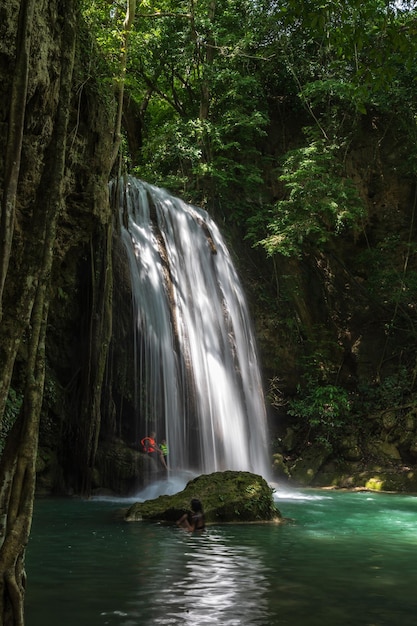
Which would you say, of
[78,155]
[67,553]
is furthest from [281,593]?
[78,155]

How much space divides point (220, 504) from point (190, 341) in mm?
6547

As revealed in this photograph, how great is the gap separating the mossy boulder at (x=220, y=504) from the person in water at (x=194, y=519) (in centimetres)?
34

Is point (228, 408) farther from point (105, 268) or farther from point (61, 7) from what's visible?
point (61, 7)

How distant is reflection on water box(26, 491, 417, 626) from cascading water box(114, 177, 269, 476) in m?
4.77

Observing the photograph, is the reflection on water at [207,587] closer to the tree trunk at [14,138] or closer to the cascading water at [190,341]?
the tree trunk at [14,138]

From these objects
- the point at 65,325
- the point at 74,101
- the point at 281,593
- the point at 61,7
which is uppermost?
the point at 74,101

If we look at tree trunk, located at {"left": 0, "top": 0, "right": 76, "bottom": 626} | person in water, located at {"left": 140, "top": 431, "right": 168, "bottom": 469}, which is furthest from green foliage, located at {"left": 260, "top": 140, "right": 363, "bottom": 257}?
tree trunk, located at {"left": 0, "top": 0, "right": 76, "bottom": 626}

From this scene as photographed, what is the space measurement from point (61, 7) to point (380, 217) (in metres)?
17.0

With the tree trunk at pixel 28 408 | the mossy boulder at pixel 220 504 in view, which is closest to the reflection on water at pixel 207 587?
the tree trunk at pixel 28 408

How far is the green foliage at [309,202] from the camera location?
59.4 ft

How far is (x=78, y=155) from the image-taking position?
10.0 meters

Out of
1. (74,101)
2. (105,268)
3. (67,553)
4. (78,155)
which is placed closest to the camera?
(67,553)

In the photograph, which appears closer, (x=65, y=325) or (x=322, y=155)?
(x=65, y=325)

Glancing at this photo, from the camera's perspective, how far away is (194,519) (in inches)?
359
